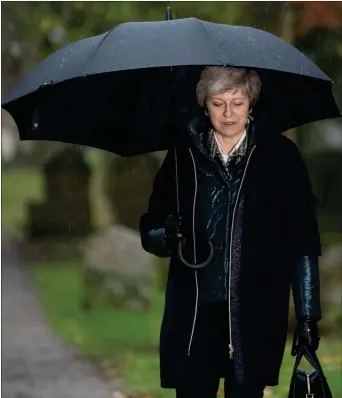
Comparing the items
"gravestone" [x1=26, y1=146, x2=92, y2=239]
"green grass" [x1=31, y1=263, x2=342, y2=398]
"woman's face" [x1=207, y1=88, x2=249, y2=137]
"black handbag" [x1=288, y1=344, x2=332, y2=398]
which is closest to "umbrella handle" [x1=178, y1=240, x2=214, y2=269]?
"woman's face" [x1=207, y1=88, x2=249, y2=137]

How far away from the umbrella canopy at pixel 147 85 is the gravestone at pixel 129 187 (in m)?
6.04

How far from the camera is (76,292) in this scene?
10.2 metres

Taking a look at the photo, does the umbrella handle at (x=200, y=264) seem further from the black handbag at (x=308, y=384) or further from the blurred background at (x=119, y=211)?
the blurred background at (x=119, y=211)

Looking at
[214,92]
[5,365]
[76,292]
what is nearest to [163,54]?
[214,92]

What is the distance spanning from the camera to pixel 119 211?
11242 mm

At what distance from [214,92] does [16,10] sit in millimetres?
6607

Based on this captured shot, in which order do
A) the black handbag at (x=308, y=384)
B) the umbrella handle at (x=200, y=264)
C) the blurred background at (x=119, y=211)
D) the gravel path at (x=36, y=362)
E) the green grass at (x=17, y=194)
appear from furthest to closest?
1. the green grass at (x=17, y=194)
2. the blurred background at (x=119, y=211)
3. the gravel path at (x=36, y=362)
4. the black handbag at (x=308, y=384)
5. the umbrella handle at (x=200, y=264)

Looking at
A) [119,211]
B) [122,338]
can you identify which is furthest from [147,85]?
[119,211]

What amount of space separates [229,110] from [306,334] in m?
1.05

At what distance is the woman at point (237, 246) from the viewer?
4.09 metres

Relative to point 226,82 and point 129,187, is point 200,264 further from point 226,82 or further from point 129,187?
point 129,187

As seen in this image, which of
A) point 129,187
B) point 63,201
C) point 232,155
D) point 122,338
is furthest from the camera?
point 63,201

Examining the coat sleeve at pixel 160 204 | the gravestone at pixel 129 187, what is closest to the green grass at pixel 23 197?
the gravestone at pixel 129 187

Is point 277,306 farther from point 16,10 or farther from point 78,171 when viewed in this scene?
point 78,171
